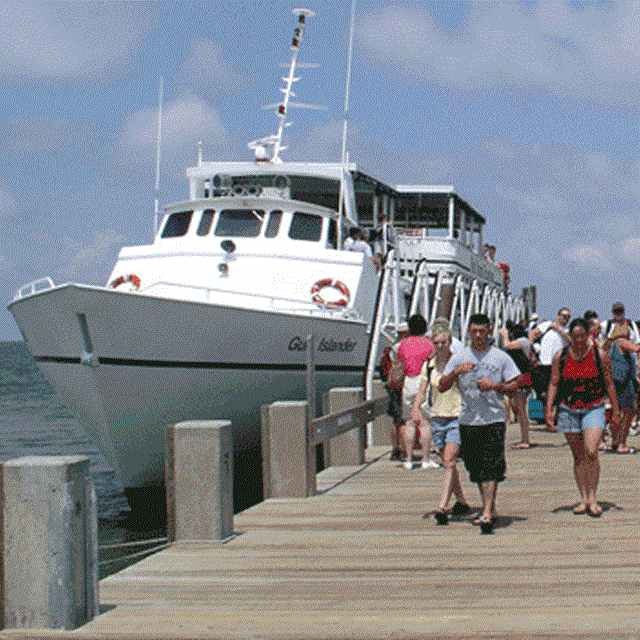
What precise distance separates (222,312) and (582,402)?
6.17 meters

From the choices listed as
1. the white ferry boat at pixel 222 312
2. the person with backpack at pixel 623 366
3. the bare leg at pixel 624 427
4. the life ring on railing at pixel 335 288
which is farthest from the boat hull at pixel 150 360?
the bare leg at pixel 624 427

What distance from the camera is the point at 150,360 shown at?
13227 mm

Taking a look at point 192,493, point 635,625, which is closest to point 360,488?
point 192,493

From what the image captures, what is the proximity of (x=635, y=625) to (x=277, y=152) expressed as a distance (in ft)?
53.1

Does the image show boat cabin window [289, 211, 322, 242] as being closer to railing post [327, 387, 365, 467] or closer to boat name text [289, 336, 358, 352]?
boat name text [289, 336, 358, 352]

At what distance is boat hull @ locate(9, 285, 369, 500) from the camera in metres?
12.9

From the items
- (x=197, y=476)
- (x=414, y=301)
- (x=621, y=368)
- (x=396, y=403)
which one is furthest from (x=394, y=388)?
(x=414, y=301)

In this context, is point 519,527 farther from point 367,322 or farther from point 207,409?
point 367,322

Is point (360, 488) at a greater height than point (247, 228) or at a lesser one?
lesser

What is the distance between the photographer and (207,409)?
46.4 ft

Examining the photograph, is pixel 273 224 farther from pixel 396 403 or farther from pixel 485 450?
pixel 485 450

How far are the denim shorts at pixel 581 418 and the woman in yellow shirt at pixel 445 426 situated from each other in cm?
87

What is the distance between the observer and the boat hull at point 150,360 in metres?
12.9

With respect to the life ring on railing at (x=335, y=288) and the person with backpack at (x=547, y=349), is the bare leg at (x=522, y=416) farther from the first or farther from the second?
the life ring on railing at (x=335, y=288)
